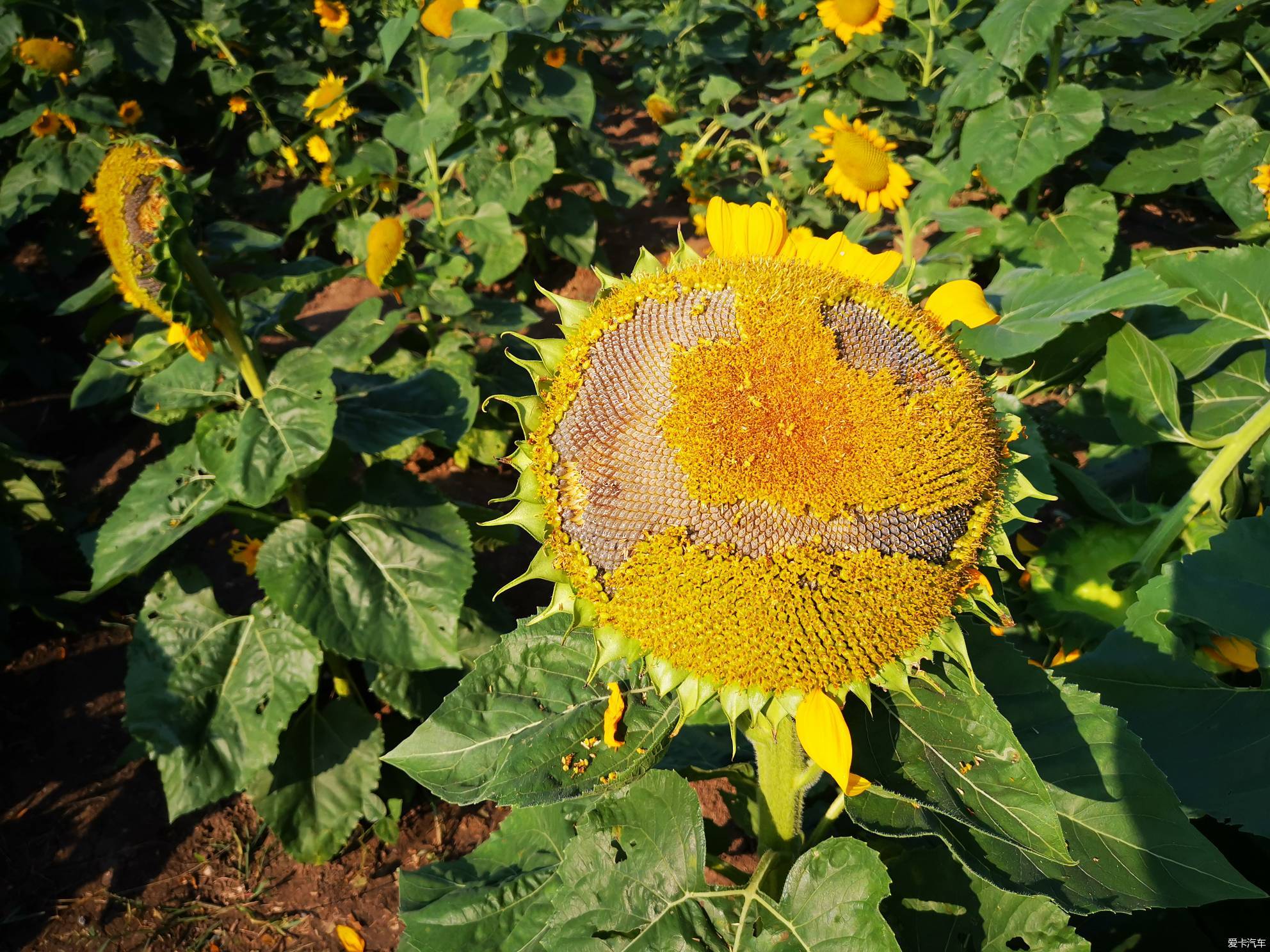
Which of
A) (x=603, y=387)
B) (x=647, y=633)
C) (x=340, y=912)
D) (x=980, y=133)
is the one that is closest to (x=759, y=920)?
(x=647, y=633)

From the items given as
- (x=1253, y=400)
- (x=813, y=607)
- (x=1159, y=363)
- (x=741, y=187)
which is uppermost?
(x=813, y=607)

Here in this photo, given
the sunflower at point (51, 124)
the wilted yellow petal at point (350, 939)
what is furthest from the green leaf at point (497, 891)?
the sunflower at point (51, 124)

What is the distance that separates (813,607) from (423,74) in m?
5.31

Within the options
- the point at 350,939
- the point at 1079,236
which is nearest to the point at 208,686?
the point at 350,939

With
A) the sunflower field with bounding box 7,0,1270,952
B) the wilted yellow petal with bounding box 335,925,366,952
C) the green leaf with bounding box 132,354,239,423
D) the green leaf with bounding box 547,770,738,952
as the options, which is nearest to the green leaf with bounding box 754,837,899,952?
the sunflower field with bounding box 7,0,1270,952

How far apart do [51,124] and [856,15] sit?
243 inches

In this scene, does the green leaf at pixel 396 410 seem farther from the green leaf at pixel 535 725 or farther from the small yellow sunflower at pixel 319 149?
the small yellow sunflower at pixel 319 149

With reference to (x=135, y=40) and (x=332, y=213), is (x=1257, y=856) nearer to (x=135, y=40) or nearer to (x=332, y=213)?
(x=332, y=213)

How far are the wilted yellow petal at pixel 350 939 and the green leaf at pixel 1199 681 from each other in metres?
2.97

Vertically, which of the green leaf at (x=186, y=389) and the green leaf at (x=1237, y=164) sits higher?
the green leaf at (x=1237, y=164)

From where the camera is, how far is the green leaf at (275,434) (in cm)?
281

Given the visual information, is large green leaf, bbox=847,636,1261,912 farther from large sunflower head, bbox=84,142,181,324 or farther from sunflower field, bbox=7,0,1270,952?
large sunflower head, bbox=84,142,181,324

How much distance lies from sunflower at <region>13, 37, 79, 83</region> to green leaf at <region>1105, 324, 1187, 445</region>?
703 cm

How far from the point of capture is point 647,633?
3.85 ft
